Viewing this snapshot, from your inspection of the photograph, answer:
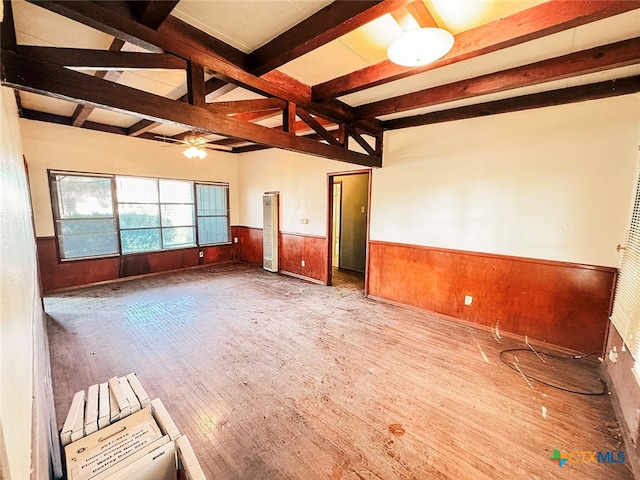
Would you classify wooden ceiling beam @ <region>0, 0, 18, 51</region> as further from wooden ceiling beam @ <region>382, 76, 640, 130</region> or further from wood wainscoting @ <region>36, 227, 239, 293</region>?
wood wainscoting @ <region>36, 227, 239, 293</region>

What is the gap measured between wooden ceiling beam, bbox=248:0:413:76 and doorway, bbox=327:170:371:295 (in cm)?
390

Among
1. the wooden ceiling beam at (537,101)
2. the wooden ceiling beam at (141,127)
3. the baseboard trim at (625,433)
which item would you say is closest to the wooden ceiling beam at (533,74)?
the wooden ceiling beam at (537,101)

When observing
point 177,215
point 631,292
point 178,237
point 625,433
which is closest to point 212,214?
point 177,215

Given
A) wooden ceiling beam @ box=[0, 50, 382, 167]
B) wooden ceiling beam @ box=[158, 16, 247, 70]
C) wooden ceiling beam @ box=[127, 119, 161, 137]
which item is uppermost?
wooden ceiling beam @ box=[127, 119, 161, 137]

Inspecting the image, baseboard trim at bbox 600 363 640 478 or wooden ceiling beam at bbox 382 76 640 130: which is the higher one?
wooden ceiling beam at bbox 382 76 640 130

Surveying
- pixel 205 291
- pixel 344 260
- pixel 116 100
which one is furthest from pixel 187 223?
pixel 116 100

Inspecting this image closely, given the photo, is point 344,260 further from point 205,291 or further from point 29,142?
point 29,142

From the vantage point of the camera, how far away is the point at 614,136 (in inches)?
104

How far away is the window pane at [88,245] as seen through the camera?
4716mm

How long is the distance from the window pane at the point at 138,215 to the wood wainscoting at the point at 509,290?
491cm

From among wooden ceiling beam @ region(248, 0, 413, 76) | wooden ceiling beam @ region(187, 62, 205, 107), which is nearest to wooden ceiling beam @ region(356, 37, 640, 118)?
wooden ceiling beam @ region(248, 0, 413, 76)

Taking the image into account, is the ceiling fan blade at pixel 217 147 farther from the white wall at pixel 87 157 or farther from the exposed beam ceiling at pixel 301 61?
the exposed beam ceiling at pixel 301 61

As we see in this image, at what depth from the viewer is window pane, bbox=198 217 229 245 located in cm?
663

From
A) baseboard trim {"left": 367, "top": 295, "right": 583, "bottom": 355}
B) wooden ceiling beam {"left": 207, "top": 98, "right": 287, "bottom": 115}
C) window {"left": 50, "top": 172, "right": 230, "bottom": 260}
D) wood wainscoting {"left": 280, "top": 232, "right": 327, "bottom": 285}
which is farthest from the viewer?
wood wainscoting {"left": 280, "top": 232, "right": 327, "bottom": 285}
